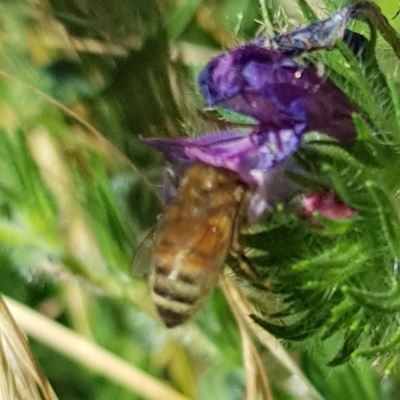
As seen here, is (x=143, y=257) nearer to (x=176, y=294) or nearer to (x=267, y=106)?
(x=176, y=294)

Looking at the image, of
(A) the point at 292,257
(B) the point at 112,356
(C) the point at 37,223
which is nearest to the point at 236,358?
(B) the point at 112,356

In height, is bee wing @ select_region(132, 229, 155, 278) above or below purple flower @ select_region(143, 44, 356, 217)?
below

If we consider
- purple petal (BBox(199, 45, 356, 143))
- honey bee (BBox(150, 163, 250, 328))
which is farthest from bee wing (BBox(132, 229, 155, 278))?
purple petal (BBox(199, 45, 356, 143))

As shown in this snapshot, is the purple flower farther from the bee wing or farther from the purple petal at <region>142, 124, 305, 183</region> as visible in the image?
the bee wing

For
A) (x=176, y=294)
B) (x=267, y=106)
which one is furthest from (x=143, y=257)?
(x=267, y=106)

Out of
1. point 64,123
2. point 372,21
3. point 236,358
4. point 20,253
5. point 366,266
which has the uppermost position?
point 372,21

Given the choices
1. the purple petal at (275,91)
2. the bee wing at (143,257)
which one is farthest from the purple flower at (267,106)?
the bee wing at (143,257)

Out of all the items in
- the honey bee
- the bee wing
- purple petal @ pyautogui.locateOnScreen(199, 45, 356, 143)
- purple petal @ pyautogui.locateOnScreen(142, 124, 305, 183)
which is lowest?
the bee wing

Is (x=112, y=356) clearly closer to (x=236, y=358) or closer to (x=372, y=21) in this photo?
(x=236, y=358)
